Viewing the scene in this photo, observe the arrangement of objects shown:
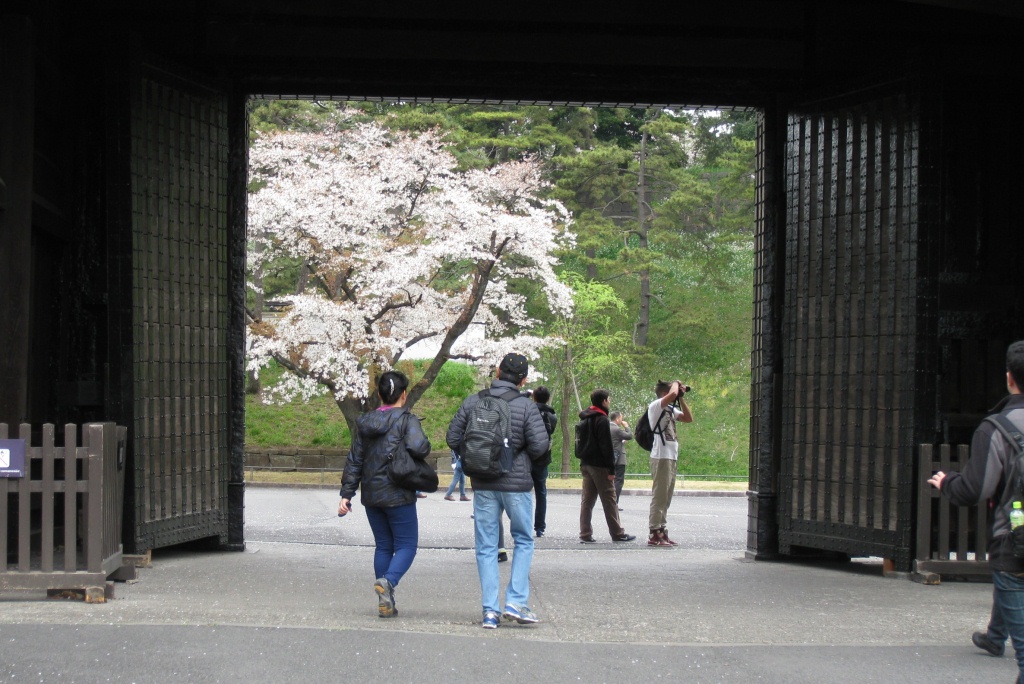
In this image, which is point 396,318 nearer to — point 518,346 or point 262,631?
point 518,346

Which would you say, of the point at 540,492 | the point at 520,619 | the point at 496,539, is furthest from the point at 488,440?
the point at 540,492

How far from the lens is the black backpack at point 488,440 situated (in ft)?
24.4

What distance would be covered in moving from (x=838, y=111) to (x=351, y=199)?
1915 centimetres

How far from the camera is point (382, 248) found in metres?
28.3

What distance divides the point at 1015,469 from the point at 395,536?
4.11 m

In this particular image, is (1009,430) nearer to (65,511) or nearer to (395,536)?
(395,536)

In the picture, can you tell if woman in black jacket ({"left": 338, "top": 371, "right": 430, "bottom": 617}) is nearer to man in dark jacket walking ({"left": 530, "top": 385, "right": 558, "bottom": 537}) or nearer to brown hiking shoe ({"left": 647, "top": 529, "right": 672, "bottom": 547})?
man in dark jacket walking ({"left": 530, "top": 385, "right": 558, "bottom": 537})

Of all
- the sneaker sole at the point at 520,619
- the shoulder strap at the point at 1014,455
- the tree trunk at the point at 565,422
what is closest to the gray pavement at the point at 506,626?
the sneaker sole at the point at 520,619

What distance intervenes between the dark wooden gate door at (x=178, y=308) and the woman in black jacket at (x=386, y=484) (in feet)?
10.3

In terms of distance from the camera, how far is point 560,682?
6066 millimetres

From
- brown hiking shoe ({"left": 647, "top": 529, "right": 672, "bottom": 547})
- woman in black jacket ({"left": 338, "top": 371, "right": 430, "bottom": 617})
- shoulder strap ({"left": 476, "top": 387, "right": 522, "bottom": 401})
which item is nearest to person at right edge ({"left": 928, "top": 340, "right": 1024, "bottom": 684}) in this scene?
shoulder strap ({"left": 476, "top": 387, "right": 522, "bottom": 401})

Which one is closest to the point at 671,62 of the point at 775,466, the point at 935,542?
the point at 775,466

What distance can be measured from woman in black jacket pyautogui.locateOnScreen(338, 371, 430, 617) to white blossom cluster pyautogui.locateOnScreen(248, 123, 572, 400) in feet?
64.1

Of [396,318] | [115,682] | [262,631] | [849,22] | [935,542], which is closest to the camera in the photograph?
[115,682]
